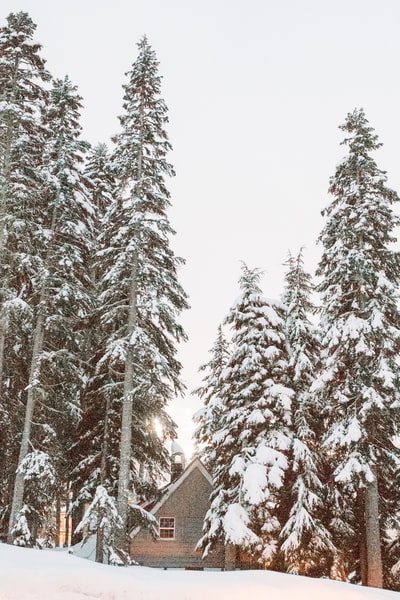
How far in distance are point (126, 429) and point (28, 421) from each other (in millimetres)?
3577

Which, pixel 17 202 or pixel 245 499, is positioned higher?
pixel 17 202

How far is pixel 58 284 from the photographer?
22469 millimetres

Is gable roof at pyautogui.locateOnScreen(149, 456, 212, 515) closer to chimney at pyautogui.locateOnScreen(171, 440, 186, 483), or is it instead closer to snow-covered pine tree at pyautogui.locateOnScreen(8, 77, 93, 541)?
chimney at pyautogui.locateOnScreen(171, 440, 186, 483)

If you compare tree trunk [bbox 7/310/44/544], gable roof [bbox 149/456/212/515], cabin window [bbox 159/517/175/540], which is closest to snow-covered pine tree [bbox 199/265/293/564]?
tree trunk [bbox 7/310/44/544]

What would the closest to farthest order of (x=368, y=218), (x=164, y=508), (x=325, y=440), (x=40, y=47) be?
1. (x=325, y=440)
2. (x=368, y=218)
3. (x=40, y=47)
4. (x=164, y=508)

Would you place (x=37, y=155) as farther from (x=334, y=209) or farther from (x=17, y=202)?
(x=334, y=209)

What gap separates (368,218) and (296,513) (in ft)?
36.8

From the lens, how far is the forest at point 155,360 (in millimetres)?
19391

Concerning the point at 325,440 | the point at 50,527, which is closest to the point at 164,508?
the point at 50,527

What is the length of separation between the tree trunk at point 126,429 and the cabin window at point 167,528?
16.0 metres

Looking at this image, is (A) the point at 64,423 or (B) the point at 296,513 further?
(A) the point at 64,423

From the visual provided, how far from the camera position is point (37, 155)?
2280cm

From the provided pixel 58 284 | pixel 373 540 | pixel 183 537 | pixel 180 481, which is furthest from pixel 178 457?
pixel 373 540

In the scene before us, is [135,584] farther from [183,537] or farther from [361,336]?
[183,537]
